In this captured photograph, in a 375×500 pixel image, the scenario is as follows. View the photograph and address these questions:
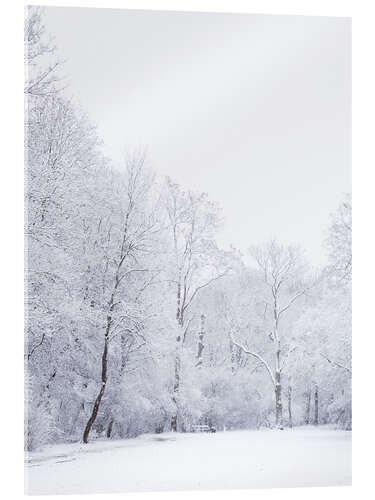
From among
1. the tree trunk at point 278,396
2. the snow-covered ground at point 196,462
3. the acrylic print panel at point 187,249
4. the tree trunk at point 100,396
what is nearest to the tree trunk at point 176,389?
the acrylic print panel at point 187,249

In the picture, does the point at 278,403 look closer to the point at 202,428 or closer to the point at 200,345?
the point at 202,428

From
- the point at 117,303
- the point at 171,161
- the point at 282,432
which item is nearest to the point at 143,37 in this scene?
the point at 171,161

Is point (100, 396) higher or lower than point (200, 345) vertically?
lower

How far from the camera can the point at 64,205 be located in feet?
26.7

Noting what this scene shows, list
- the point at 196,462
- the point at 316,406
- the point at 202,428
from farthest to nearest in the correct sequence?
the point at 316,406 → the point at 202,428 → the point at 196,462

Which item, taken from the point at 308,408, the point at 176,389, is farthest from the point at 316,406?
the point at 176,389

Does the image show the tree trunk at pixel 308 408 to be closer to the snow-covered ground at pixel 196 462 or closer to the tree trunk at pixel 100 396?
the snow-covered ground at pixel 196 462

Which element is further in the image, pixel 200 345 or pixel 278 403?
pixel 278 403

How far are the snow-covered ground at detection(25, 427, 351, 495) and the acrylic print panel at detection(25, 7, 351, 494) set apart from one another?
0.02 meters

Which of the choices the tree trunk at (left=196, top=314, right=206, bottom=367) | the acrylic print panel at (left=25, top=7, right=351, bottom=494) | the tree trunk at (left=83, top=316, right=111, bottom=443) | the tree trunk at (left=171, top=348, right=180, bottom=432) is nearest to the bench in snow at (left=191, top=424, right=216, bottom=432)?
the acrylic print panel at (left=25, top=7, right=351, bottom=494)

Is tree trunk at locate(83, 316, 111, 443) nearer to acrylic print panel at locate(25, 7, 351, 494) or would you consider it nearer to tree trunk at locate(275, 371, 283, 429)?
acrylic print panel at locate(25, 7, 351, 494)

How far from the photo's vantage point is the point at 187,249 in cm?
848

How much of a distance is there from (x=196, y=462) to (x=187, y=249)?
2128 mm

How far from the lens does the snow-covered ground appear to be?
7.67 m
